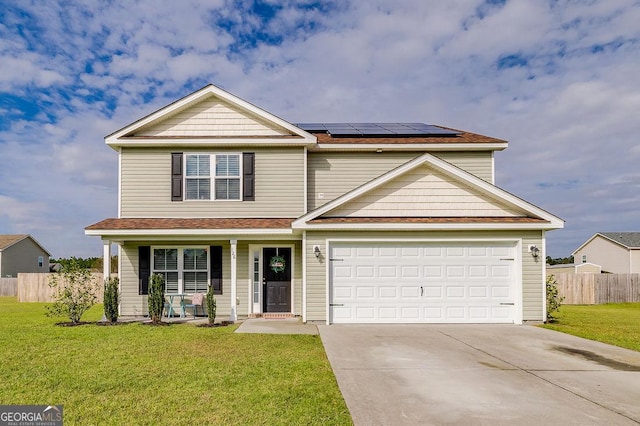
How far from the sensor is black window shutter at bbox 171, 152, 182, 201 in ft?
43.4

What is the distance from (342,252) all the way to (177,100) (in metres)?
7.45

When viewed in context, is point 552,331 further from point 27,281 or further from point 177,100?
point 27,281

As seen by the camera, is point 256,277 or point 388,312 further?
point 256,277

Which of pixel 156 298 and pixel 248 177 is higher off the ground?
pixel 248 177

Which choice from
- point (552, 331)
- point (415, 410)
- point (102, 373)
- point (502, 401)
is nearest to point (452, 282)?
point (552, 331)

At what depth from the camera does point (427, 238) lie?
38.1 feet

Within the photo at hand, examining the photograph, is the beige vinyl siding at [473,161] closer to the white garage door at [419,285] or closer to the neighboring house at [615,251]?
the white garage door at [419,285]

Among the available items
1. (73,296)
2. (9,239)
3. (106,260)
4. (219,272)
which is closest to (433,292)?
(219,272)

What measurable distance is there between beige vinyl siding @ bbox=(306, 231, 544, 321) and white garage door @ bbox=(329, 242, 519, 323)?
233 millimetres

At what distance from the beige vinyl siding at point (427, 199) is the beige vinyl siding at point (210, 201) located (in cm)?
268

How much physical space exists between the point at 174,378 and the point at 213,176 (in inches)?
317

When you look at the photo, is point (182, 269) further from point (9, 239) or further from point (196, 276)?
point (9, 239)

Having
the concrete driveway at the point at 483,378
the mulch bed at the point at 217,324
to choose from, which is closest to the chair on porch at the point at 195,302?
the mulch bed at the point at 217,324

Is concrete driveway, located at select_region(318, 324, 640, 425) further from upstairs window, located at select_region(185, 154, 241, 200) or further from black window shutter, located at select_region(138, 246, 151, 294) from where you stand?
A: black window shutter, located at select_region(138, 246, 151, 294)
